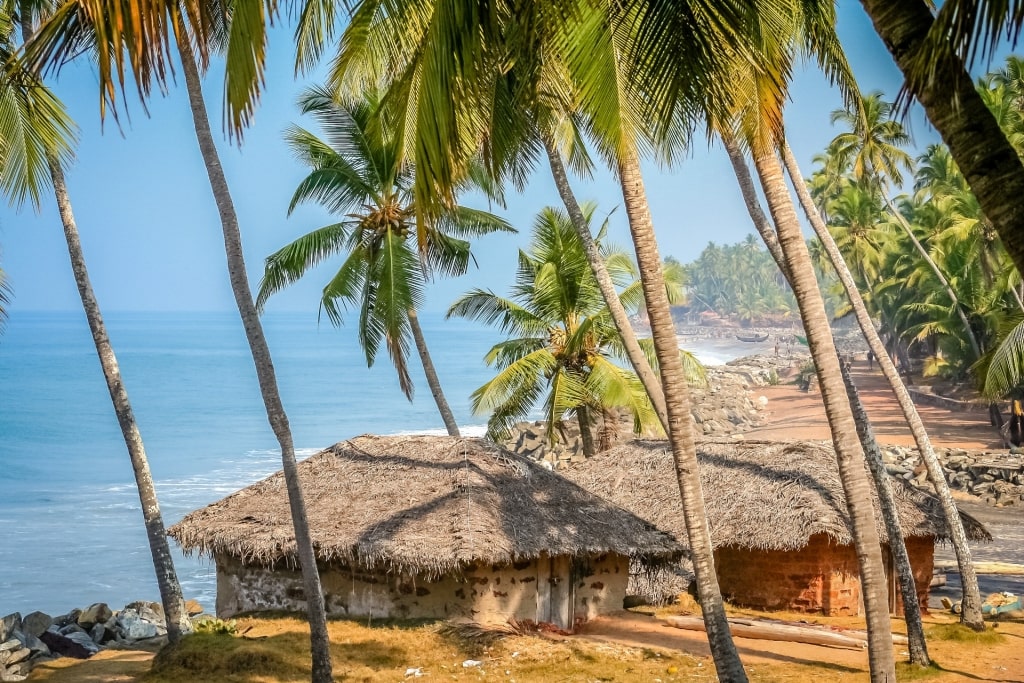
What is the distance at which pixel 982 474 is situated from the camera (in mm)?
28531

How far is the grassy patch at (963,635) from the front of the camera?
13.1 metres

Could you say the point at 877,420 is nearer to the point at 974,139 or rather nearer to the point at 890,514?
the point at 890,514

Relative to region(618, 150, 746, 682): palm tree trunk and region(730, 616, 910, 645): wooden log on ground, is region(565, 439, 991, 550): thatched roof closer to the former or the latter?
region(730, 616, 910, 645): wooden log on ground

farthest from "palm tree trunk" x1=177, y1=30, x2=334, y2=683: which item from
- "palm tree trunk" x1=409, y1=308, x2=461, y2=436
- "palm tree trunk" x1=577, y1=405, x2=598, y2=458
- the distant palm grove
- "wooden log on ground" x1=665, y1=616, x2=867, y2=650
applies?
"palm tree trunk" x1=577, y1=405, x2=598, y2=458

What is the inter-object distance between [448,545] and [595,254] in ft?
13.4

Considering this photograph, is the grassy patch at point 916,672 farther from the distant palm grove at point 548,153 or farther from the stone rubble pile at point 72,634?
the stone rubble pile at point 72,634

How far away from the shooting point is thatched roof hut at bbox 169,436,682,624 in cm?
1284

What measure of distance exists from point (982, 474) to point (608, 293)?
20.6 m

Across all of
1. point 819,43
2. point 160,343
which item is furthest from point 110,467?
point 160,343

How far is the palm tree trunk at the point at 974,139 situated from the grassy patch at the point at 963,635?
10.2 metres

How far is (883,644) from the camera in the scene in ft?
27.7

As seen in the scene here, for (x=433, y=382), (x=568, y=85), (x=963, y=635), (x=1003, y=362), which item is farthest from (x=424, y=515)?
(x=1003, y=362)

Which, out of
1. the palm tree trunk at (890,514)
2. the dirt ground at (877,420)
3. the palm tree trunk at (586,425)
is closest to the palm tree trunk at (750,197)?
the palm tree trunk at (890,514)

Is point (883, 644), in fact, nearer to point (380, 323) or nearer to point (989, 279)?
point (380, 323)
